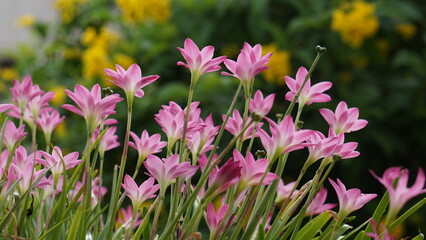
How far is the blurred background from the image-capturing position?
228cm

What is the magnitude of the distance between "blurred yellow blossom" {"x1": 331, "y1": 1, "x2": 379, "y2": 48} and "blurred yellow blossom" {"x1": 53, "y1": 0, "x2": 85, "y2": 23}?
4.18 feet

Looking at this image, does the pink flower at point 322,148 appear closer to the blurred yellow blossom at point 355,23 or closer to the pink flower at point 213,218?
the pink flower at point 213,218

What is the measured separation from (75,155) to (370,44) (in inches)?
77.8

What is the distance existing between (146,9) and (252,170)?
84.0 inches

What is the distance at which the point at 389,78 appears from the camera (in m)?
2.50

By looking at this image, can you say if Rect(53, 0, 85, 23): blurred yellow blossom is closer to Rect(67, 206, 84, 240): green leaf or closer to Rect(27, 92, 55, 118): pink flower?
Rect(27, 92, 55, 118): pink flower

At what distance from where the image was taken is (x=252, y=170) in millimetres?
561

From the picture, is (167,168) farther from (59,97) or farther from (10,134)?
(59,97)

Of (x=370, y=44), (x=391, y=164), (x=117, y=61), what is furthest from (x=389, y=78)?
(x=117, y=61)

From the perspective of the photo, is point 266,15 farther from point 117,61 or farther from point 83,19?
point 83,19

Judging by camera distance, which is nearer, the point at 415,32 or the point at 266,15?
the point at 266,15

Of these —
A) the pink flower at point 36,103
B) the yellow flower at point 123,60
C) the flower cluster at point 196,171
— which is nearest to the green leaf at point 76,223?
the flower cluster at point 196,171

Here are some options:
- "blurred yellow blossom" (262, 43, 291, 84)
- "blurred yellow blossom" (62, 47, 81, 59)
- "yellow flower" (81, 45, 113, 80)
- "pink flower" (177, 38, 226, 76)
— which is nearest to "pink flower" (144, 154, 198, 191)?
"pink flower" (177, 38, 226, 76)

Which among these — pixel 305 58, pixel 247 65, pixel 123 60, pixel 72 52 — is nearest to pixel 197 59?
pixel 247 65
